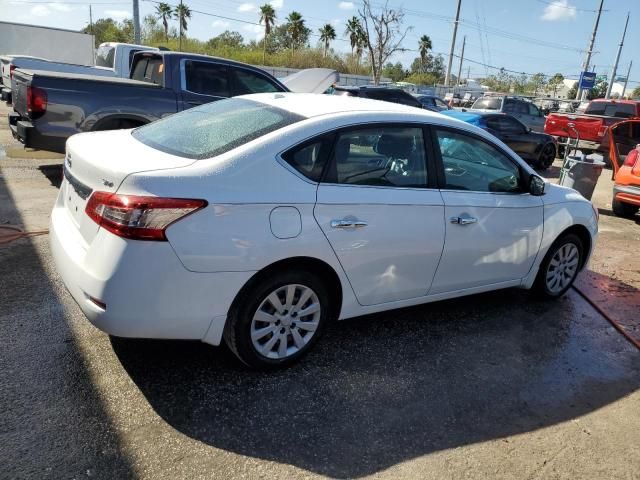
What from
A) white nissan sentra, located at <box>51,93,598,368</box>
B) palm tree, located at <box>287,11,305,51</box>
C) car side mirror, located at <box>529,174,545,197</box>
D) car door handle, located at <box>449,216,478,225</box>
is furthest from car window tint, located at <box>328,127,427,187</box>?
palm tree, located at <box>287,11,305,51</box>

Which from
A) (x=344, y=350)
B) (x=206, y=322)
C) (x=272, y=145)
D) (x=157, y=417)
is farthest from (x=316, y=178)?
(x=157, y=417)

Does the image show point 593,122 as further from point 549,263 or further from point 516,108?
point 549,263

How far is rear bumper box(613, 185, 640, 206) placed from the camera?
8156 millimetres

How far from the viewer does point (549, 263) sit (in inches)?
181

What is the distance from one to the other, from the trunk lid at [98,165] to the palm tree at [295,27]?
210 feet

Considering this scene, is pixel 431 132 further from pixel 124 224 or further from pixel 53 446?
pixel 53 446

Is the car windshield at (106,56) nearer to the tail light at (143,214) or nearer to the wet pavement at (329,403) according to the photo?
the wet pavement at (329,403)

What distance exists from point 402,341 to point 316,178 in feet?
4.90

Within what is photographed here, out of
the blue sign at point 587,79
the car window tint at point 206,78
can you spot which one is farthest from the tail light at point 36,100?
the blue sign at point 587,79

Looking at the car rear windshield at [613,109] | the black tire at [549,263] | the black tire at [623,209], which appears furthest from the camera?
the car rear windshield at [613,109]

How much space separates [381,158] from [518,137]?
10656mm

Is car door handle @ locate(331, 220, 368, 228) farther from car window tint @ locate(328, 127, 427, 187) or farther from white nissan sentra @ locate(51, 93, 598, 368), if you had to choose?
car window tint @ locate(328, 127, 427, 187)

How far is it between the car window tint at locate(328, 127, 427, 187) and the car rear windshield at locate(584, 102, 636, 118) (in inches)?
627

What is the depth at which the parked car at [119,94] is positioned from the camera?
653 centimetres
